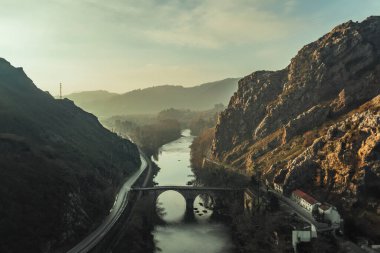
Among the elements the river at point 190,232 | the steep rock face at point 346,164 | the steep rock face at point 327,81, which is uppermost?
the steep rock face at point 327,81

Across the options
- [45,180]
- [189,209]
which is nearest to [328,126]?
[189,209]

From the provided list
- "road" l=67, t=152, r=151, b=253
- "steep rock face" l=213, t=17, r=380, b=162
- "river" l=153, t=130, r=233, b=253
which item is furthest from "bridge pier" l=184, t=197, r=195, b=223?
"steep rock face" l=213, t=17, r=380, b=162

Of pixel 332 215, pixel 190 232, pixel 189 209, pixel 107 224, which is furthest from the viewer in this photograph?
pixel 189 209

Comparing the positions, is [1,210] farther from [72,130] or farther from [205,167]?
[205,167]

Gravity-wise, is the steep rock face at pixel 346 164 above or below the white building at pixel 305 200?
above

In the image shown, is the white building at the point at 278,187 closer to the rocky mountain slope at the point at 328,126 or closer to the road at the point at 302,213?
the road at the point at 302,213

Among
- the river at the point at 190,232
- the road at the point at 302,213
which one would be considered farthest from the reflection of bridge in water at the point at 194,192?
the road at the point at 302,213

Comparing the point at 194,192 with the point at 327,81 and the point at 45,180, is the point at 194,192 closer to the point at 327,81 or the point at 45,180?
the point at 45,180
